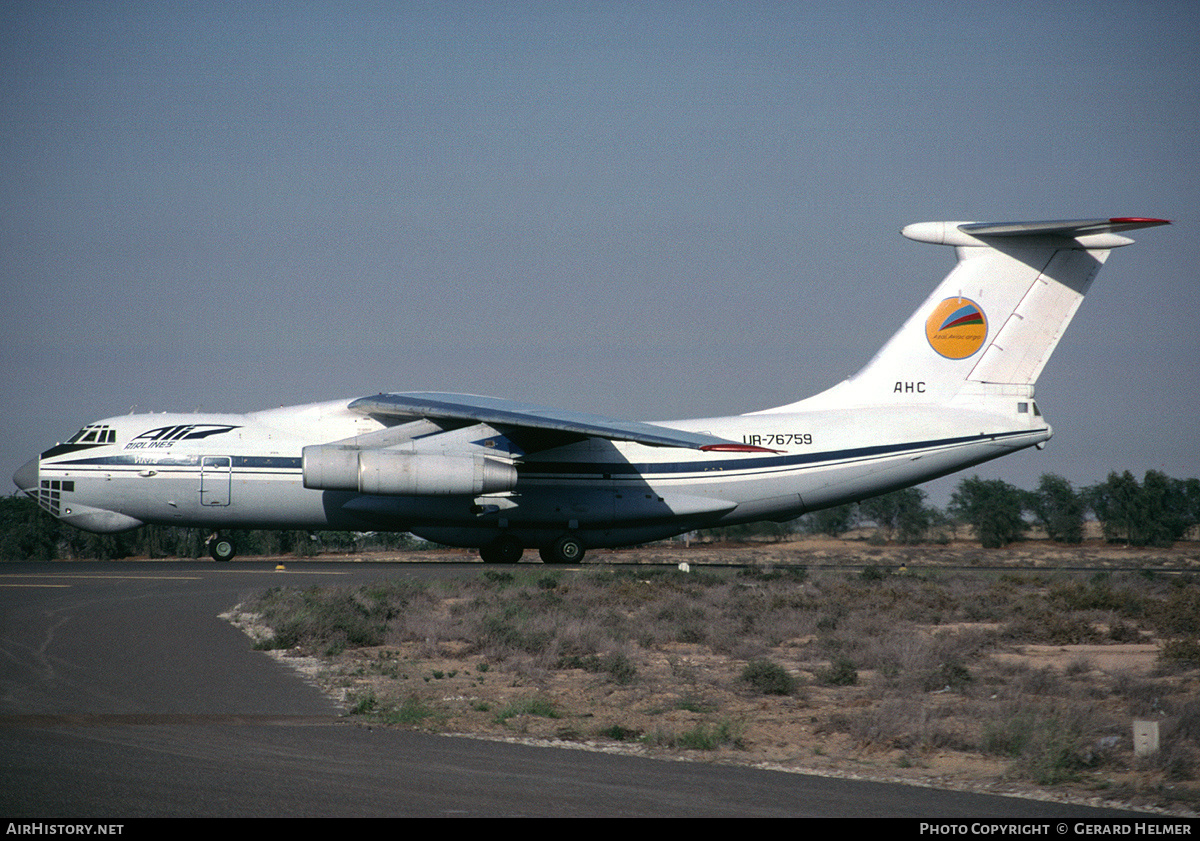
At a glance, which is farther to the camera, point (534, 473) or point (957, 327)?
point (957, 327)

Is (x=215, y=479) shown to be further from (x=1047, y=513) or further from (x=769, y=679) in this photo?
(x=1047, y=513)

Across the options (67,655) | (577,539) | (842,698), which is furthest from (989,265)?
(67,655)

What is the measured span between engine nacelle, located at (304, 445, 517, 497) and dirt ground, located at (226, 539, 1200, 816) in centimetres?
723

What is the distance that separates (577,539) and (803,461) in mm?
4733

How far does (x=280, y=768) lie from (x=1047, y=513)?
175ft

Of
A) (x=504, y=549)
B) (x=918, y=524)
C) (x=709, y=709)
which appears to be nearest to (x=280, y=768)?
(x=709, y=709)

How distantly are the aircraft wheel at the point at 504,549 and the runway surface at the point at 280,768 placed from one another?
11790mm

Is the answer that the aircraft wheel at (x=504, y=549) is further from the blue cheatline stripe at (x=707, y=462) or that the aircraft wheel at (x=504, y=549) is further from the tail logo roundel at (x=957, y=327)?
the tail logo roundel at (x=957, y=327)

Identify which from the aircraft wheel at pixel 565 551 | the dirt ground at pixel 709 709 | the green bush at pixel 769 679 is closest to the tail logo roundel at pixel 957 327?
the aircraft wheel at pixel 565 551

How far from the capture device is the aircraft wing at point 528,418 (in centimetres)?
1862

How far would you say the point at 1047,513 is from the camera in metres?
53.8

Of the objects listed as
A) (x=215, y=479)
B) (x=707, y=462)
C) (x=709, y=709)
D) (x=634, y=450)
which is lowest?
(x=709, y=709)
